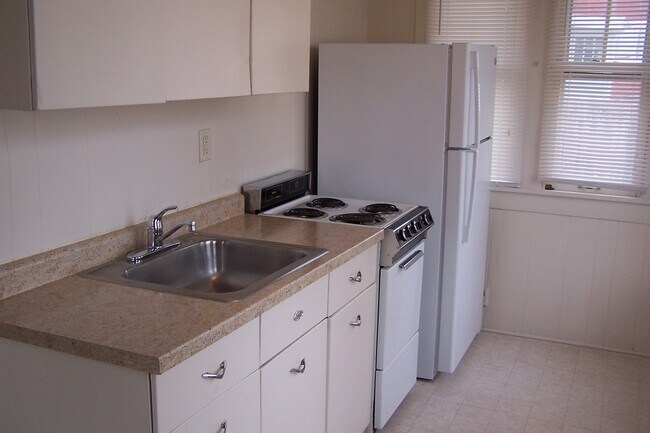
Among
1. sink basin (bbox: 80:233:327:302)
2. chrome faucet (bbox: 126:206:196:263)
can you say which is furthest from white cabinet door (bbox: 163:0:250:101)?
sink basin (bbox: 80:233:327:302)

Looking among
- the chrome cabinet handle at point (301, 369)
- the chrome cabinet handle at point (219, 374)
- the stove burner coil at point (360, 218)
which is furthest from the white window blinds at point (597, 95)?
the chrome cabinet handle at point (219, 374)

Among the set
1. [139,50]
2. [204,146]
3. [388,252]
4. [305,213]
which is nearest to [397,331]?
[388,252]

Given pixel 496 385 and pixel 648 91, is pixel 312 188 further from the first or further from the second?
pixel 648 91

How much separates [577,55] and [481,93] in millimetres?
729

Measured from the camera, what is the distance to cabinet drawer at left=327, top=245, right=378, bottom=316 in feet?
8.51

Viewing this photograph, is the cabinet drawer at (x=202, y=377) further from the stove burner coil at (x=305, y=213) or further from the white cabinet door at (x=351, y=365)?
the stove burner coil at (x=305, y=213)

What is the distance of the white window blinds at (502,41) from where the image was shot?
4.04 metres

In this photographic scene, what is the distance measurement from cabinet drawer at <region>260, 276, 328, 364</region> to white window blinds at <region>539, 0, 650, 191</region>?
215cm

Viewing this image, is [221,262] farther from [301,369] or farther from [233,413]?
[233,413]

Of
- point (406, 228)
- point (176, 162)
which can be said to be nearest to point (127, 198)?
point (176, 162)

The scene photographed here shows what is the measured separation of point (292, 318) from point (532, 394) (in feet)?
6.00

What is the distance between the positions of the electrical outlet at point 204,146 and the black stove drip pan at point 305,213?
1.54ft

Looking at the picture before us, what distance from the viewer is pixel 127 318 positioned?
1875 millimetres

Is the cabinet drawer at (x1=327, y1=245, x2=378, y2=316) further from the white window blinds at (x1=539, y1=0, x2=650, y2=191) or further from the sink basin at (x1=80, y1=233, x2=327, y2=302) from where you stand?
the white window blinds at (x1=539, y1=0, x2=650, y2=191)
